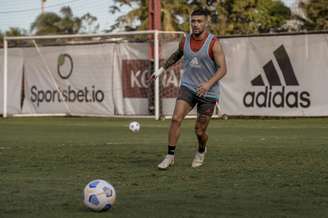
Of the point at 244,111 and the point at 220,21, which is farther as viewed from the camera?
the point at 220,21

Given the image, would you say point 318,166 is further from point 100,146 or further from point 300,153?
point 100,146

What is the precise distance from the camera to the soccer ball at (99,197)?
764cm

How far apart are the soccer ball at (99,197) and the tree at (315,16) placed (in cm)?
4022

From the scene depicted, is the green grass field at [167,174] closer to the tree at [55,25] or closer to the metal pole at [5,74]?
the metal pole at [5,74]

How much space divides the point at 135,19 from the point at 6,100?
68.8 feet

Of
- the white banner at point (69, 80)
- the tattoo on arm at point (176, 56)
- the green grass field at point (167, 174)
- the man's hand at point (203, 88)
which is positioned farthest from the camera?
the white banner at point (69, 80)

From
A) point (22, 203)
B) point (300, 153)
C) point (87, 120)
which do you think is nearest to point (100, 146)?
point (300, 153)

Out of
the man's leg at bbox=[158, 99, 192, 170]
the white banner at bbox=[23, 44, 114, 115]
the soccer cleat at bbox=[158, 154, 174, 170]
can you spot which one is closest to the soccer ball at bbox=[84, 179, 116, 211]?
the soccer cleat at bbox=[158, 154, 174, 170]

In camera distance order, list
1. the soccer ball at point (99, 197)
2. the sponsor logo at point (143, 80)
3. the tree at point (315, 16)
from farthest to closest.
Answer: the tree at point (315, 16) → the sponsor logo at point (143, 80) → the soccer ball at point (99, 197)

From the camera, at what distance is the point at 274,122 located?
2380cm

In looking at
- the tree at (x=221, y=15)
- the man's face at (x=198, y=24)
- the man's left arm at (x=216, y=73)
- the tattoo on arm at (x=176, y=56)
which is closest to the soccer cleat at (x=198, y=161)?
the man's left arm at (x=216, y=73)

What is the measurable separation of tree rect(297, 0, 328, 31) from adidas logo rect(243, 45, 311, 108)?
74.0ft

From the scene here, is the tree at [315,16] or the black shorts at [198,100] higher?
the tree at [315,16]

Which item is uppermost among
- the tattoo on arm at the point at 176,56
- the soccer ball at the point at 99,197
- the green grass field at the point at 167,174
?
the tattoo on arm at the point at 176,56
